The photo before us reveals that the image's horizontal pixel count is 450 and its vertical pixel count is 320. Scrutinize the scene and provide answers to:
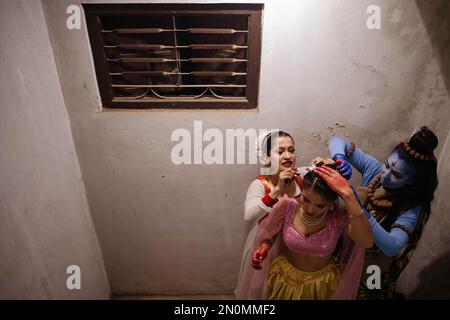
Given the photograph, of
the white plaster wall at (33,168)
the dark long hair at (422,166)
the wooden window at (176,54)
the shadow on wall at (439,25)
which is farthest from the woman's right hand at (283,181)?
the white plaster wall at (33,168)

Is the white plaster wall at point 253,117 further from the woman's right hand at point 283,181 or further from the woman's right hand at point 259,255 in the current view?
the woman's right hand at point 259,255

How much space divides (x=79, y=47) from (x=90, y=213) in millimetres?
1478

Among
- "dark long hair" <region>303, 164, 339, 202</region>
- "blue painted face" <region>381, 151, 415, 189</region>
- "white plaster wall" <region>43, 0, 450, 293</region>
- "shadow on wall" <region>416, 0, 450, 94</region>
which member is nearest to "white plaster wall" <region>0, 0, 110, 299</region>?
"white plaster wall" <region>43, 0, 450, 293</region>

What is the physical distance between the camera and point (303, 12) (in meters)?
1.86

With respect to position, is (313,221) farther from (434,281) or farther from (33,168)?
(33,168)

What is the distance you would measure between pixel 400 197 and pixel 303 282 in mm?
Result: 783

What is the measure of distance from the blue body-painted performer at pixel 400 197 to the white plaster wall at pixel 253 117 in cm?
54

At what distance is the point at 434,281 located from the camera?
7.59 ft

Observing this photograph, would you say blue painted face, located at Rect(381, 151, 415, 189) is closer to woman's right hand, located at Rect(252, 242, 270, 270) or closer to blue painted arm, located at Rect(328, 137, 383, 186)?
blue painted arm, located at Rect(328, 137, 383, 186)

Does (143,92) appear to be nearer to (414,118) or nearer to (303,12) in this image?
(303,12)

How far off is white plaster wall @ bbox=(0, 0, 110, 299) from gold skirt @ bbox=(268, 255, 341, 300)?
158cm

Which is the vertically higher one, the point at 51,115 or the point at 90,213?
the point at 51,115

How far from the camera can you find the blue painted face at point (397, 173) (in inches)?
60.0
